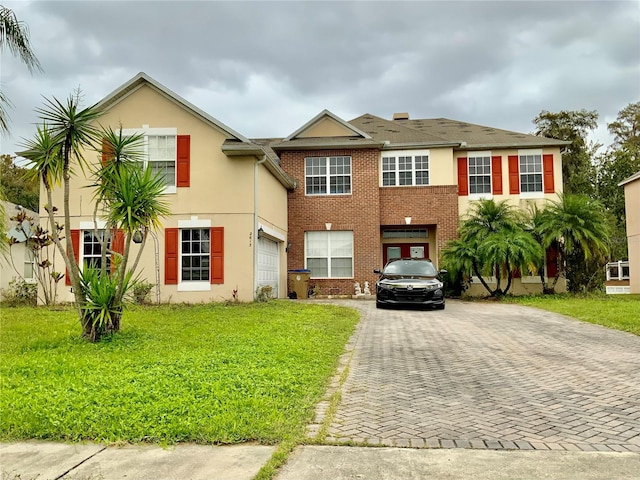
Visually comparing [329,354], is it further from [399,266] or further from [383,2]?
[399,266]

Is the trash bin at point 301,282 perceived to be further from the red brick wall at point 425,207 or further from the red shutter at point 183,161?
the red shutter at point 183,161

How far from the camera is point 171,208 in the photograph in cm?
1648

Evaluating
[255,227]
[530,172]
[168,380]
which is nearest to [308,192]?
[255,227]

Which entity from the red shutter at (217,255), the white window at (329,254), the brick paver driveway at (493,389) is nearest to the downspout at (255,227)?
the red shutter at (217,255)

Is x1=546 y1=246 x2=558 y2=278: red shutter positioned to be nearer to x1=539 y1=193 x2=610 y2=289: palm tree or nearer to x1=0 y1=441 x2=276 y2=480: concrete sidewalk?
x1=539 y1=193 x2=610 y2=289: palm tree

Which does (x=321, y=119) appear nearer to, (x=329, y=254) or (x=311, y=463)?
(x=329, y=254)

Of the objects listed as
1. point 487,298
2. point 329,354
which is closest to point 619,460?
point 329,354

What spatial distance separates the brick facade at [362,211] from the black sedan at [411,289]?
481 cm

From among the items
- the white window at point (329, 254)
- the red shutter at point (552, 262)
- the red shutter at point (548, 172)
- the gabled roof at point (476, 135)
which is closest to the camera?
the red shutter at point (552, 262)

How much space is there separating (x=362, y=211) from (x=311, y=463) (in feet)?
57.5

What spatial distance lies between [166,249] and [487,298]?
39.6ft

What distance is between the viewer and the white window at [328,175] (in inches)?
834

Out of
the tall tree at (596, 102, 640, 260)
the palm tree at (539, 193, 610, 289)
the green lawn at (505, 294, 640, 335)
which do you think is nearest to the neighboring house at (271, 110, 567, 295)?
the palm tree at (539, 193, 610, 289)

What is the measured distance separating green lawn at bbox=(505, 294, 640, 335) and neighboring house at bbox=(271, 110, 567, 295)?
2.94 meters
